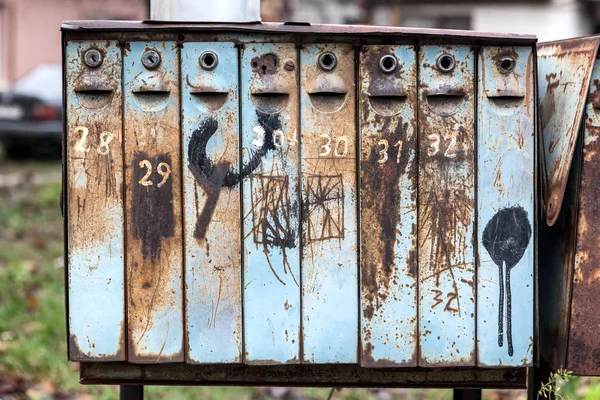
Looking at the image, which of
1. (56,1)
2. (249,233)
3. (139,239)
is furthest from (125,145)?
(56,1)

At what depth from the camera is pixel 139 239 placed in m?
2.61

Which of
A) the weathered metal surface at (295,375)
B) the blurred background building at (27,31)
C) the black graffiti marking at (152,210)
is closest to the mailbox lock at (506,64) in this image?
the weathered metal surface at (295,375)

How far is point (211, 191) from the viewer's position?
103 inches

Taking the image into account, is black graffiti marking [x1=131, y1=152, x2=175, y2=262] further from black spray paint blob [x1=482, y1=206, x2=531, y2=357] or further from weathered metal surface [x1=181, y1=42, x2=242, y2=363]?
black spray paint blob [x1=482, y1=206, x2=531, y2=357]

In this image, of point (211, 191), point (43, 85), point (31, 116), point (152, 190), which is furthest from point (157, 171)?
point (43, 85)

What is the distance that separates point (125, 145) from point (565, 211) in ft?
4.54

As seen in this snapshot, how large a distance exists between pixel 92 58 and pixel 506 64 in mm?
1215

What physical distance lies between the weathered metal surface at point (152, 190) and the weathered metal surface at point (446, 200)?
0.73 metres

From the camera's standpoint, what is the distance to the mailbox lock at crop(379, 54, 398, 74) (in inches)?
102

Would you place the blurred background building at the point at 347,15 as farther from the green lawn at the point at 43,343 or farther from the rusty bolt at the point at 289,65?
the rusty bolt at the point at 289,65

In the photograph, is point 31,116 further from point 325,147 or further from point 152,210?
point 325,147

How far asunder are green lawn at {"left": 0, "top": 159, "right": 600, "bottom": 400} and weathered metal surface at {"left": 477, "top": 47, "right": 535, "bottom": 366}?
58 cm

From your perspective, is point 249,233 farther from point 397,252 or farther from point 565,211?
point 565,211

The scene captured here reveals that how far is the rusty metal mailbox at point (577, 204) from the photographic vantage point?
2.67m
